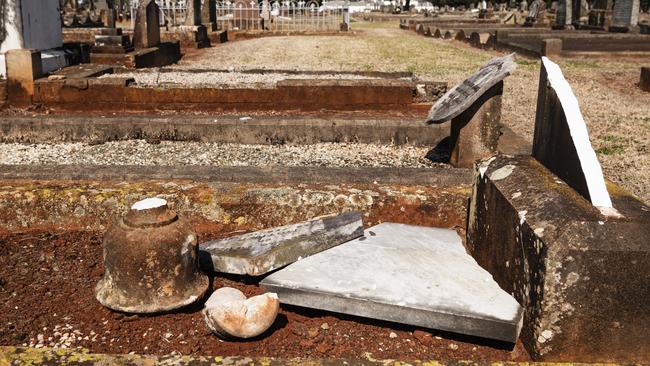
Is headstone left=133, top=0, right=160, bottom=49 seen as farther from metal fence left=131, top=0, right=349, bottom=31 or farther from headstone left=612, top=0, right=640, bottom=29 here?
headstone left=612, top=0, right=640, bottom=29

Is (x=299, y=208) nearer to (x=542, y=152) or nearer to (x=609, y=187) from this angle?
(x=542, y=152)

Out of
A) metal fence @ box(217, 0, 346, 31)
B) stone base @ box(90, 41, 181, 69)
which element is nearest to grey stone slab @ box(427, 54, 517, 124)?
stone base @ box(90, 41, 181, 69)

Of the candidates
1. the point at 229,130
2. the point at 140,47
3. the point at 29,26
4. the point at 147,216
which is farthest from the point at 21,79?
the point at 147,216

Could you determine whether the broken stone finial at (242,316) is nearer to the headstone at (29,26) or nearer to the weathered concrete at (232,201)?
the weathered concrete at (232,201)

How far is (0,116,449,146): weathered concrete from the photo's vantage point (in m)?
6.44

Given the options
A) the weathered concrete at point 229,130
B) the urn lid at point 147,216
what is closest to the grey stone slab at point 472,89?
the weathered concrete at point 229,130

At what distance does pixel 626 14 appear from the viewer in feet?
79.9

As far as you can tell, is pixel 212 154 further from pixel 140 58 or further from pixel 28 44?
pixel 140 58

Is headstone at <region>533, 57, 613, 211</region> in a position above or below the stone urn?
above

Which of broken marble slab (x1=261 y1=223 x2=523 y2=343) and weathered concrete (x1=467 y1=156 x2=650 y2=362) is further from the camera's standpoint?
broken marble slab (x1=261 y1=223 x2=523 y2=343)

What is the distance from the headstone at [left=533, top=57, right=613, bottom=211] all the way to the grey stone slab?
1.44 metres

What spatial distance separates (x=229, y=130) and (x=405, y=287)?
4.24 meters

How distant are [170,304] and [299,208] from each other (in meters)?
1.20

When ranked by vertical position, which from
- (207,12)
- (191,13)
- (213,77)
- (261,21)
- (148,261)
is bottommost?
(148,261)
